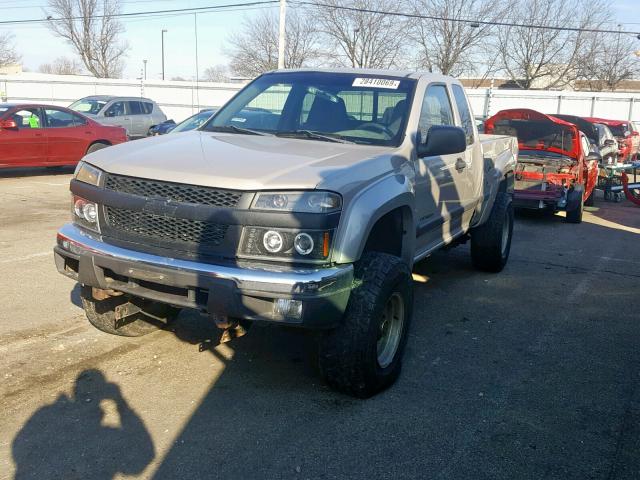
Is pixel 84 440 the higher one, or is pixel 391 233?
pixel 391 233

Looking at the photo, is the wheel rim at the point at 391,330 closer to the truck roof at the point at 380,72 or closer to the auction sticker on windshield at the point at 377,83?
the auction sticker on windshield at the point at 377,83

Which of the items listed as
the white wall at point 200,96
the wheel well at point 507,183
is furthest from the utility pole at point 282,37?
the wheel well at point 507,183

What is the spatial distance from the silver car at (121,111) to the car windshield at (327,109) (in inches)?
598

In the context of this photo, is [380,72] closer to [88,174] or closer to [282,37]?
[88,174]

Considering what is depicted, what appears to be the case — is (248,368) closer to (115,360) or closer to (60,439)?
(115,360)

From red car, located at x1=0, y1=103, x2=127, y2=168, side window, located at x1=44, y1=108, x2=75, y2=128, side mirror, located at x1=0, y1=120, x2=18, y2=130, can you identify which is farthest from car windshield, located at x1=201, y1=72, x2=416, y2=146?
side window, located at x1=44, y1=108, x2=75, y2=128

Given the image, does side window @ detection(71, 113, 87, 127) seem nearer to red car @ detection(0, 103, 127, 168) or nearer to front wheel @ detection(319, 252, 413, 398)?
red car @ detection(0, 103, 127, 168)

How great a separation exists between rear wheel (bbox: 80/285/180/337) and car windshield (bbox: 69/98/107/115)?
1630cm

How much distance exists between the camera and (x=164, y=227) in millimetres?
3713

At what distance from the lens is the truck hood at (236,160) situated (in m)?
3.57

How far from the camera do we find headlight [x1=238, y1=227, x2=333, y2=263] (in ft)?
11.5

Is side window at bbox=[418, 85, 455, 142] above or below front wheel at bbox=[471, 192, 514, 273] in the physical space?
above

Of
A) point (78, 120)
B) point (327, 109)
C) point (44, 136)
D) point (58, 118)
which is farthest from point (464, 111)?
point (78, 120)

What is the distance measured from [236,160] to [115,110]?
56.9ft
